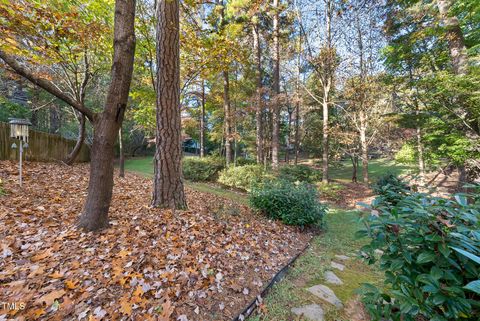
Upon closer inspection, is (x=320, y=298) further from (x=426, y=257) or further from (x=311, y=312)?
(x=426, y=257)

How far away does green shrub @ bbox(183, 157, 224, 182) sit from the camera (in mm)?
10477

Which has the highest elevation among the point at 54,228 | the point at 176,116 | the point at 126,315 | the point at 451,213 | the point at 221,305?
the point at 176,116

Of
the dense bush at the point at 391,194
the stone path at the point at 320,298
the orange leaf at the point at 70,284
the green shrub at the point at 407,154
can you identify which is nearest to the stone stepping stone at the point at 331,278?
the stone path at the point at 320,298

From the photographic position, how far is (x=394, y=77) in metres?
8.41

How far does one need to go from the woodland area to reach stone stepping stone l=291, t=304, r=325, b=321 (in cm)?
2

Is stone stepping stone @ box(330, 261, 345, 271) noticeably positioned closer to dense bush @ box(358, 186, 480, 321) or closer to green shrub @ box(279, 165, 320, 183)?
dense bush @ box(358, 186, 480, 321)

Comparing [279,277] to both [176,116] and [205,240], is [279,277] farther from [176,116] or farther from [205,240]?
[176,116]

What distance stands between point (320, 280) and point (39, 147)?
1046cm

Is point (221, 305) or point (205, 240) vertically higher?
point (205, 240)

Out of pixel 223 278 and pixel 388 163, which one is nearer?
pixel 223 278

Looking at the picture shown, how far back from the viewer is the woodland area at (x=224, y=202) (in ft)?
4.01

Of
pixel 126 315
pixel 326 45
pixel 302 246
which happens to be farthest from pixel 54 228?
pixel 326 45

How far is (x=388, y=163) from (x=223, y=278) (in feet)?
68.9

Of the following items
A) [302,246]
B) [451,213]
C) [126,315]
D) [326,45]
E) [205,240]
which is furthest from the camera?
[326,45]
